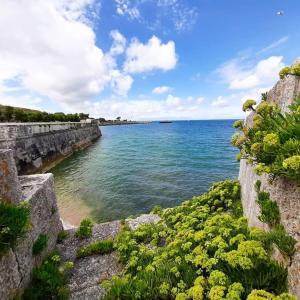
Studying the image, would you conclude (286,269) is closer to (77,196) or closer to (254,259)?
(254,259)

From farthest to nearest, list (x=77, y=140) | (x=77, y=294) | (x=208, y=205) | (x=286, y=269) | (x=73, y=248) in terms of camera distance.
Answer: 1. (x=77, y=140)
2. (x=208, y=205)
3. (x=73, y=248)
4. (x=77, y=294)
5. (x=286, y=269)

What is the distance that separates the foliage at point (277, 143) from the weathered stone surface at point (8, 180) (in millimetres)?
5206

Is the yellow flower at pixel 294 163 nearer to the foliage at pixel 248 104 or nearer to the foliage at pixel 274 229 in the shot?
the foliage at pixel 274 229

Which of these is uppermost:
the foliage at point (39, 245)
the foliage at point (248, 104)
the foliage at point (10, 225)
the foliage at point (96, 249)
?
the foliage at point (248, 104)

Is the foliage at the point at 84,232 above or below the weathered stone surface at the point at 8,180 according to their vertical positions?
below

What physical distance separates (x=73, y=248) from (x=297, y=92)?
305 inches

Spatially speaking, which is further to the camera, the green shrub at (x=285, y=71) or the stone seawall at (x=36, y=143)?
the stone seawall at (x=36, y=143)

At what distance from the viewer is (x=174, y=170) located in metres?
24.1

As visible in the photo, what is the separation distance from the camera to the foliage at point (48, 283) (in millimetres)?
5098

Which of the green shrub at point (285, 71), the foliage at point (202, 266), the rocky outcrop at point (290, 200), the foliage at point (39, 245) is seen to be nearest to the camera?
the rocky outcrop at point (290, 200)

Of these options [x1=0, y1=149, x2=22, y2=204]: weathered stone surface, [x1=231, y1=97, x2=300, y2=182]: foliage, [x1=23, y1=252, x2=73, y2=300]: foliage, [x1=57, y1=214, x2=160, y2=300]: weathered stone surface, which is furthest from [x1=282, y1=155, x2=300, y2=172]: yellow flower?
[x1=0, y1=149, x2=22, y2=204]: weathered stone surface

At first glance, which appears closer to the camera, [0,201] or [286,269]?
[286,269]

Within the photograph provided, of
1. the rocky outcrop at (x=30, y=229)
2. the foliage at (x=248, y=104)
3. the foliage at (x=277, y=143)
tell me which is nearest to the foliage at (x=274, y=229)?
the foliage at (x=277, y=143)

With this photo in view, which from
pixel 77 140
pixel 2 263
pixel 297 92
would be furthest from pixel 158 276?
pixel 77 140
